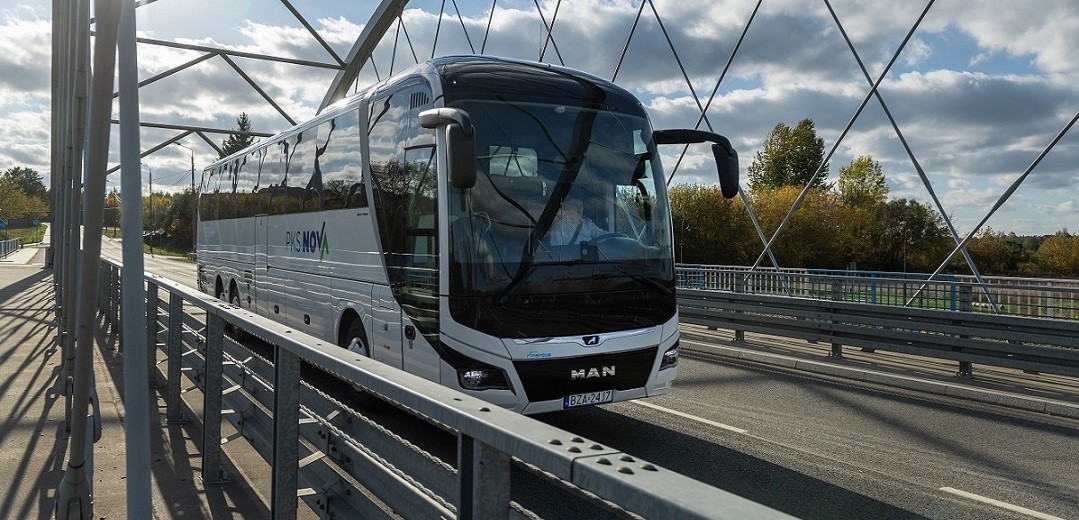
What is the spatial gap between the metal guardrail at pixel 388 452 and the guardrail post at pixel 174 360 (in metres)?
0.74

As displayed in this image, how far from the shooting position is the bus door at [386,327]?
288 inches

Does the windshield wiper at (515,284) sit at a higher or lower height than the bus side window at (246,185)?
lower

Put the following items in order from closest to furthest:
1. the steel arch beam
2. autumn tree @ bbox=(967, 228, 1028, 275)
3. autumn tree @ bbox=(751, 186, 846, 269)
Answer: autumn tree @ bbox=(967, 228, 1028, 275), autumn tree @ bbox=(751, 186, 846, 269), the steel arch beam

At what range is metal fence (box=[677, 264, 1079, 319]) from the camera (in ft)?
36.2

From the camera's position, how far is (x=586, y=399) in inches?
257

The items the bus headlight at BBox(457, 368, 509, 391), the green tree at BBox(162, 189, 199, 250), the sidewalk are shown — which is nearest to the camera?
the sidewalk

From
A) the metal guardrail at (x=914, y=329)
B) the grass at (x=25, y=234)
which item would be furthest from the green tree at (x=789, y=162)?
the grass at (x=25, y=234)

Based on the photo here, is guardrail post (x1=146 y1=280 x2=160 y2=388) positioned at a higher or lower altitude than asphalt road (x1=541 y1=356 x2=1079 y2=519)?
higher

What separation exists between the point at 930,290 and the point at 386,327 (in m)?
8.90

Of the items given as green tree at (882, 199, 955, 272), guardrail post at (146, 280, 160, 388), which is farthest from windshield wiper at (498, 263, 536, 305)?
green tree at (882, 199, 955, 272)

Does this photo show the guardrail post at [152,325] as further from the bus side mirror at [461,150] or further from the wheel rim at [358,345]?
the bus side mirror at [461,150]

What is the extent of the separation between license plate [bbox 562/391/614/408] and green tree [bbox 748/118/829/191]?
26.0 meters

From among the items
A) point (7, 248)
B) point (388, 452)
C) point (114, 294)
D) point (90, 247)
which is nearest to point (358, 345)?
point (90, 247)

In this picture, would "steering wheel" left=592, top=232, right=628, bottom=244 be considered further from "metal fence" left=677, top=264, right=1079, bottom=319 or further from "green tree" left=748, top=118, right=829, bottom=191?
"green tree" left=748, top=118, right=829, bottom=191
